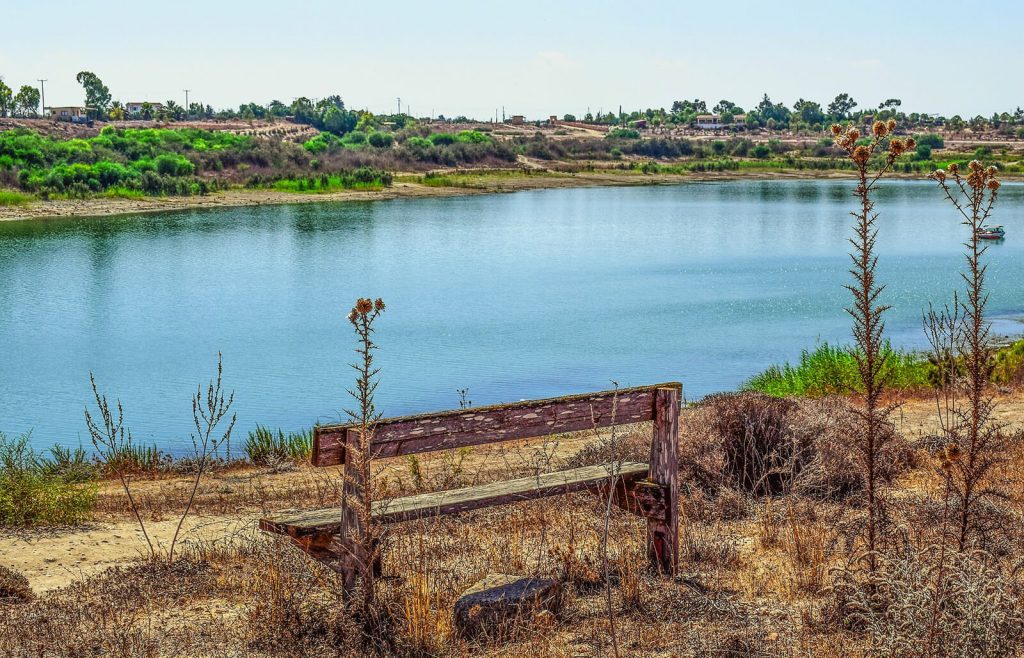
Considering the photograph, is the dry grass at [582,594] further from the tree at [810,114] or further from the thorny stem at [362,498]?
the tree at [810,114]

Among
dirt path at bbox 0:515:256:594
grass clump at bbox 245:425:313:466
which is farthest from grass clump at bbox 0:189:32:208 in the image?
dirt path at bbox 0:515:256:594

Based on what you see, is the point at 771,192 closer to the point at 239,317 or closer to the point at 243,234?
the point at 243,234

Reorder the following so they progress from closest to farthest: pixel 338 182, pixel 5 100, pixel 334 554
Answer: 1. pixel 334 554
2. pixel 338 182
3. pixel 5 100

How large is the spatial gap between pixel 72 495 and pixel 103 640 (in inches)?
188

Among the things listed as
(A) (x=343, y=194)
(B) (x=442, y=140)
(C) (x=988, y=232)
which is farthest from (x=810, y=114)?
(C) (x=988, y=232)

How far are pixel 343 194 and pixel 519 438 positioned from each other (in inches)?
2414

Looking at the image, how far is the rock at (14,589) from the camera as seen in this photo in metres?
6.43

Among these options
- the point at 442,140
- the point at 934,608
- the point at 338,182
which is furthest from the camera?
the point at 442,140

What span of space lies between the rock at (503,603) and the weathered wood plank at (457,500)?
0.44 m

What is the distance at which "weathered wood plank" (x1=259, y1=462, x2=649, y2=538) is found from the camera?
220 inches

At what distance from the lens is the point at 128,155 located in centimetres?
6900

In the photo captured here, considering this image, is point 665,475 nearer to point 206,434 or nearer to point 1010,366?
point 206,434

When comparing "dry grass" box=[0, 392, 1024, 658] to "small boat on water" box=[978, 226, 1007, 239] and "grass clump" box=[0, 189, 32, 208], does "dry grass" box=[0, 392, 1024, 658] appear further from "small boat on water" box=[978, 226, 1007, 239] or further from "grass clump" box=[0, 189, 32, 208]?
"grass clump" box=[0, 189, 32, 208]

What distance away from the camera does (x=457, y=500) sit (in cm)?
585
